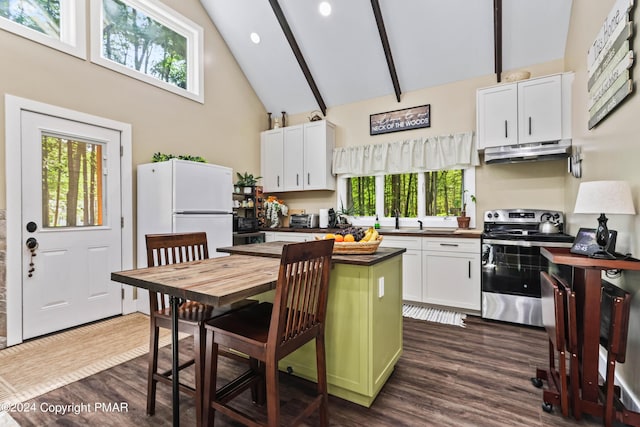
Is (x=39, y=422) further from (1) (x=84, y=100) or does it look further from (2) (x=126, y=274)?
(1) (x=84, y=100)

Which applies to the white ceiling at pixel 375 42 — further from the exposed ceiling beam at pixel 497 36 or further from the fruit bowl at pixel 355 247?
the fruit bowl at pixel 355 247

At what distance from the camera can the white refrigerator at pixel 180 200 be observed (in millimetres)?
3367

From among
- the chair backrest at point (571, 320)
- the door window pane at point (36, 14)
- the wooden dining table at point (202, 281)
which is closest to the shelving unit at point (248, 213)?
the door window pane at point (36, 14)

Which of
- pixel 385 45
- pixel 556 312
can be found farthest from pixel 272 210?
pixel 556 312

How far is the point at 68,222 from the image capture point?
10.2 feet

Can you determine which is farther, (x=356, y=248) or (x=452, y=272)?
(x=452, y=272)

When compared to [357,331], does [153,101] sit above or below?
above

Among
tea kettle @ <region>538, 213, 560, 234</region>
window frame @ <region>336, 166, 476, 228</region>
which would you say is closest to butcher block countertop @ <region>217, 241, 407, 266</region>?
tea kettle @ <region>538, 213, 560, 234</region>

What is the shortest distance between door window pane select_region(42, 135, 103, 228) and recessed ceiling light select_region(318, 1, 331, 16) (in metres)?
3.07

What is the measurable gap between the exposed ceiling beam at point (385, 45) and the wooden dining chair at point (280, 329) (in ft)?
10.9

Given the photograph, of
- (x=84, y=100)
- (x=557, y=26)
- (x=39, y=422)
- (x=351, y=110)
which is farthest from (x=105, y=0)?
(x=557, y=26)

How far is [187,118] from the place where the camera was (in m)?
4.23

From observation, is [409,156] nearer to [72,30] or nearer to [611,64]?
[611,64]

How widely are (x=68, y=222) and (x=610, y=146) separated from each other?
15.2 feet
